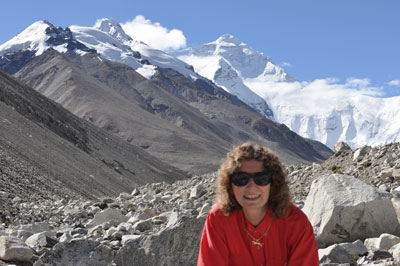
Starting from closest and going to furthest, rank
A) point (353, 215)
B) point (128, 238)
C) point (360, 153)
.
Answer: point (128, 238), point (353, 215), point (360, 153)

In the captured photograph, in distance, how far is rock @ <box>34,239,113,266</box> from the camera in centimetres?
737

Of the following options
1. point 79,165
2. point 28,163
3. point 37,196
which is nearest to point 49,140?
point 79,165

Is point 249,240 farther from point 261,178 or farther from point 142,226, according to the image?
point 142,226

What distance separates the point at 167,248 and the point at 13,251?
7.20 ft

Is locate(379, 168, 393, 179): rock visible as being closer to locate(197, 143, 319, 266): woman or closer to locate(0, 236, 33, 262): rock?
locate(197, 143, 319, 266): woman

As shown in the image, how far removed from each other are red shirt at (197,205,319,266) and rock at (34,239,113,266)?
2.57 metres

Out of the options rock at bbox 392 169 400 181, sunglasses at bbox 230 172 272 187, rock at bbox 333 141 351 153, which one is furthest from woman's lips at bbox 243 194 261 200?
rock at bbox 333 141 351 153

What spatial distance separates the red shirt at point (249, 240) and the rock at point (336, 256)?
204 cm

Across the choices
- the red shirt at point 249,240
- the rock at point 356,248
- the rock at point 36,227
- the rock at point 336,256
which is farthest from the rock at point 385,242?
the rock at point 36,227

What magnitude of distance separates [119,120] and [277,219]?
147 metres

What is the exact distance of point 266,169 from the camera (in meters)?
5.56

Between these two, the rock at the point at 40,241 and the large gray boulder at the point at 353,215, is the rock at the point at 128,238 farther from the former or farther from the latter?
the large gray boulder at the point at 353,215

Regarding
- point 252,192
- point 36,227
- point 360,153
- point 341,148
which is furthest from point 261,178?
point 341,148

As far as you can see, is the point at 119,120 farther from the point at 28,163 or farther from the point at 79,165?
the point at 28,163
